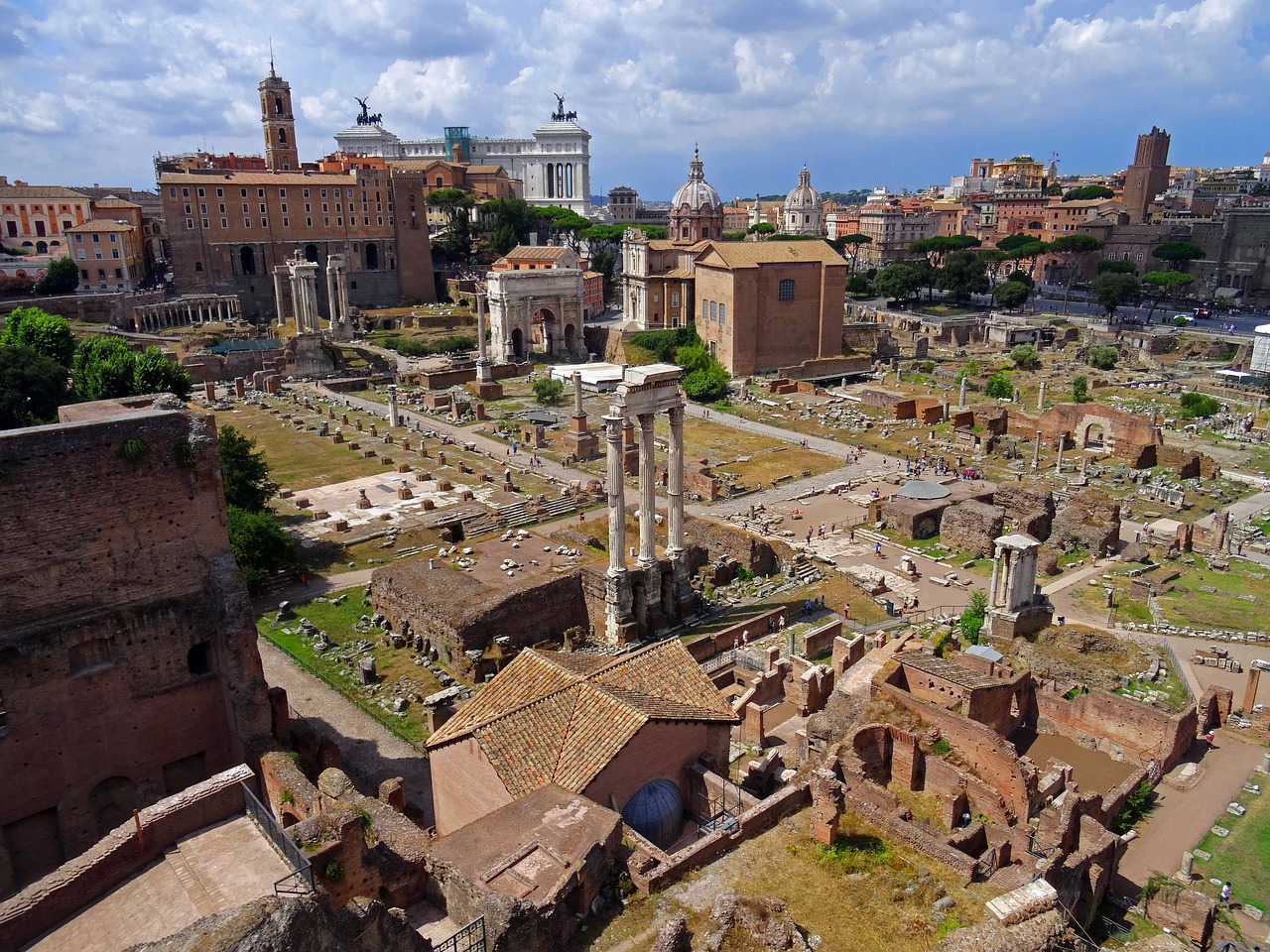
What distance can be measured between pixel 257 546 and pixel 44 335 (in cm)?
3118

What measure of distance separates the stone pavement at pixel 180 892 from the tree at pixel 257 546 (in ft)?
61.4

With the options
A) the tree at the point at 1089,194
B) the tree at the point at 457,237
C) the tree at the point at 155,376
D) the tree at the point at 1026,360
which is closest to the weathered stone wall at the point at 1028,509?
the tree at the point at 1026,360

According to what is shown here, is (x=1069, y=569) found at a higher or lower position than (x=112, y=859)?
lower

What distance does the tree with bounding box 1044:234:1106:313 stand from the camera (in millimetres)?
110500

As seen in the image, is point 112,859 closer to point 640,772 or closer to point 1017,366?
point 640,772

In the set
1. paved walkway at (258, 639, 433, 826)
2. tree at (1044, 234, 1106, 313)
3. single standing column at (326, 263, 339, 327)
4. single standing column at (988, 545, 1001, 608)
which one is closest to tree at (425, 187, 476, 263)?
single standing column at (326, 263, 339, 327)

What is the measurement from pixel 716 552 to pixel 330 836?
23.2m

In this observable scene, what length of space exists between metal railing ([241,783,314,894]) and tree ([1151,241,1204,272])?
12178 centimetres

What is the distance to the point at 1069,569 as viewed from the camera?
34656 millimetres

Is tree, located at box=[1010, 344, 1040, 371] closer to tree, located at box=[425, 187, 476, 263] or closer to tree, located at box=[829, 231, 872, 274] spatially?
tree, located at box=[829, 231, 872, 274]

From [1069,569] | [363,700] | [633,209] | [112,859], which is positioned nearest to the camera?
[112,859]

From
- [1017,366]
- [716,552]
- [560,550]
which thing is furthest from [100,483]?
[1017,366]

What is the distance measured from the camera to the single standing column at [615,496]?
89.8 ft

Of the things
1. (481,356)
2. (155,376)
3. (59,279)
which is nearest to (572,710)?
(155,376)
